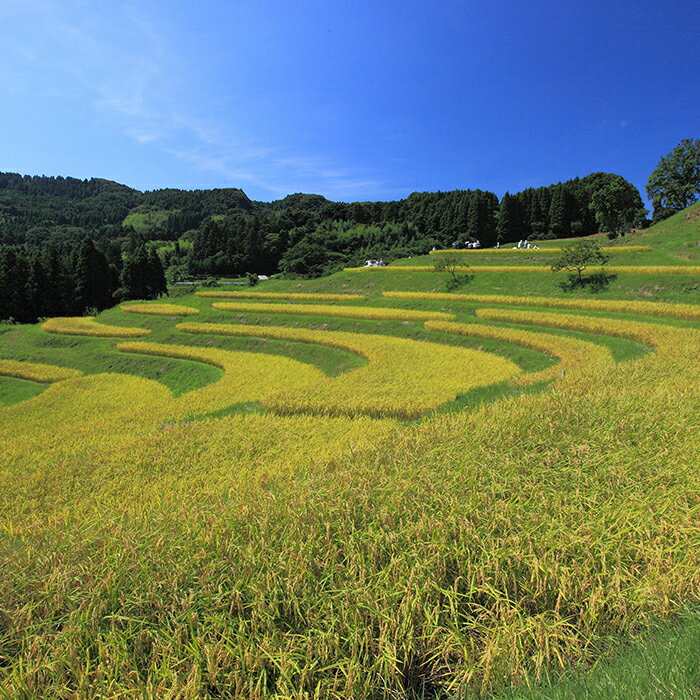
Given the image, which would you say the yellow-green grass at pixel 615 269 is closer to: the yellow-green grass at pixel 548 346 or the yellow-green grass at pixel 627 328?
the yellow-green grass at pixel 627 328

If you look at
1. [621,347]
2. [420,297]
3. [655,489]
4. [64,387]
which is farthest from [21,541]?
[420,297]

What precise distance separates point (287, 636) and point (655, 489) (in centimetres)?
420

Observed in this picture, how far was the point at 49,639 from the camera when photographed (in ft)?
10.2

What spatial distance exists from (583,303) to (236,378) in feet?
75.8

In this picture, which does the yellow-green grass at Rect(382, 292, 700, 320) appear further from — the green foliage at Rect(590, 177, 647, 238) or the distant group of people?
the distant group of people

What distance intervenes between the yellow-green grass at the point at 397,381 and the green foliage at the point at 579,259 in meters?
16.4

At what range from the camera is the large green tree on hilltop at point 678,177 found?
53906 mm

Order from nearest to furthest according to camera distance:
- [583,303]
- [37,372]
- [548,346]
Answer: [548,346]
[583,303]
[37,372]

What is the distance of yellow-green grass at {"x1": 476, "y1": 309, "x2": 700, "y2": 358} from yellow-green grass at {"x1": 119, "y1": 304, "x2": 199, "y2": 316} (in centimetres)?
2973

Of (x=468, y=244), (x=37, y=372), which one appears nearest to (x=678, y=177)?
(x=468, y=244)

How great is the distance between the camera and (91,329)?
39875mm

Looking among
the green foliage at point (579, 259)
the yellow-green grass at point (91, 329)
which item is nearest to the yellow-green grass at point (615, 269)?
the green foliage at point (579, 259)

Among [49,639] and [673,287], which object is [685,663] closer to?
[49,639]

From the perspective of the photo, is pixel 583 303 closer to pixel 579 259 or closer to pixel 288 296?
pixel 579 259
